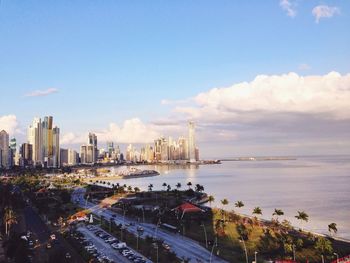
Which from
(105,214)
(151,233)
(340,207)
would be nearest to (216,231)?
(151,233)

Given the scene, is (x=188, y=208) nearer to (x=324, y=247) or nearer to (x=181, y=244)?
(x=181, y=244)

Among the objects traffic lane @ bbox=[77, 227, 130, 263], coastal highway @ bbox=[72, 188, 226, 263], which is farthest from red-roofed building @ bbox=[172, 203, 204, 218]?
traffic lane @ bbox=[77, 227, 130, 263]

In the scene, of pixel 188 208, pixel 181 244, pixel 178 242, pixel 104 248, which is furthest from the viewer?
pixel 188 208

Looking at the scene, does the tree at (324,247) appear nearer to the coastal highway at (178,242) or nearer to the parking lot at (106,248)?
the coastal highway at (178,242)

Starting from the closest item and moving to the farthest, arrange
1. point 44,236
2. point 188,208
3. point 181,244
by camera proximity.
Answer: point 181,244 < point 44,236 < point 188,208

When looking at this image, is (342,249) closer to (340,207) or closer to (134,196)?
(340,207)

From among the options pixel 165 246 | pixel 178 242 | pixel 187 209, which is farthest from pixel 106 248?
pixel 187 209

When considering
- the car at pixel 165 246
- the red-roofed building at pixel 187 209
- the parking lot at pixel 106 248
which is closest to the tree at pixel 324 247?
the car at pixel 165 246

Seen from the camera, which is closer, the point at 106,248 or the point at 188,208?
the point at 106,248

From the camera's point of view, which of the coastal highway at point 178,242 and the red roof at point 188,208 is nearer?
the coastal highway at point 178,242
